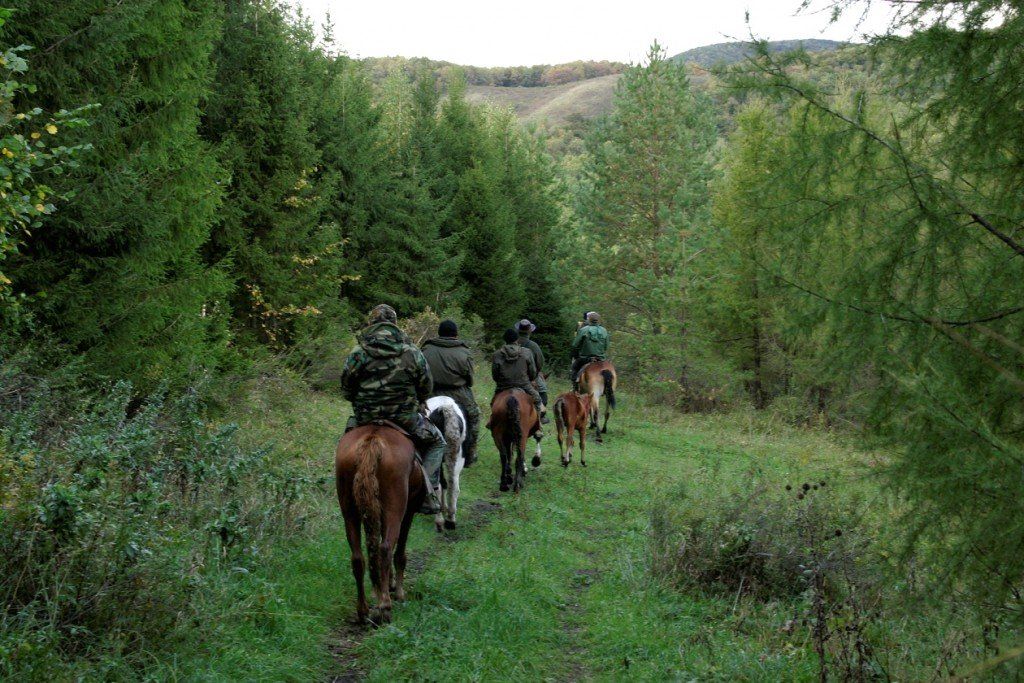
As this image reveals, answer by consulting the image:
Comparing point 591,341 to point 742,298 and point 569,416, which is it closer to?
point 569,416

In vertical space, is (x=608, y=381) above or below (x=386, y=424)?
below

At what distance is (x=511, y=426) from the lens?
11.5 metres

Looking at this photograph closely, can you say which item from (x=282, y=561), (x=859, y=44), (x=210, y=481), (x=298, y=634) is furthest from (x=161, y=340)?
(x=859, y=44)

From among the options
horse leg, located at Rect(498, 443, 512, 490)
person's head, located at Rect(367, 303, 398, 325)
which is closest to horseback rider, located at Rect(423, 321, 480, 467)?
horse leg, located at Rect(498, 443, 512, 490)

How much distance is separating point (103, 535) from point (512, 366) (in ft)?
25.2

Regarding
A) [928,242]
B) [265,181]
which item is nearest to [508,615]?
[928,242]

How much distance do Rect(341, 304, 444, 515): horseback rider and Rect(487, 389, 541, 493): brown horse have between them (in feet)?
15.2

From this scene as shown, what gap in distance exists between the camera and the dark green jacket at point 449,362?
10133 millimetres

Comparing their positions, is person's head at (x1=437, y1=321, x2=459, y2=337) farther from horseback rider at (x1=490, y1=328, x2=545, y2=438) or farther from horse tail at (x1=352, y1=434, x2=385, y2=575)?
horse tail at (x1=352, y1=434, x2=385, y2=575)

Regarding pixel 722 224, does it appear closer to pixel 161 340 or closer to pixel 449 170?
pixel 449 170

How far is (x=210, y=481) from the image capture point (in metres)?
7.21

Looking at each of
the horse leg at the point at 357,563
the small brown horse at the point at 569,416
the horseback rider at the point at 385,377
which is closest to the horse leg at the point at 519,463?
the small brown horse at the point at 569,416

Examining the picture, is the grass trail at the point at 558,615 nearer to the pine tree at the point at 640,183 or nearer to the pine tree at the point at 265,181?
the pine tree at the point at 265,181

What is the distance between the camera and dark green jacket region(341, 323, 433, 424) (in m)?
6.47
